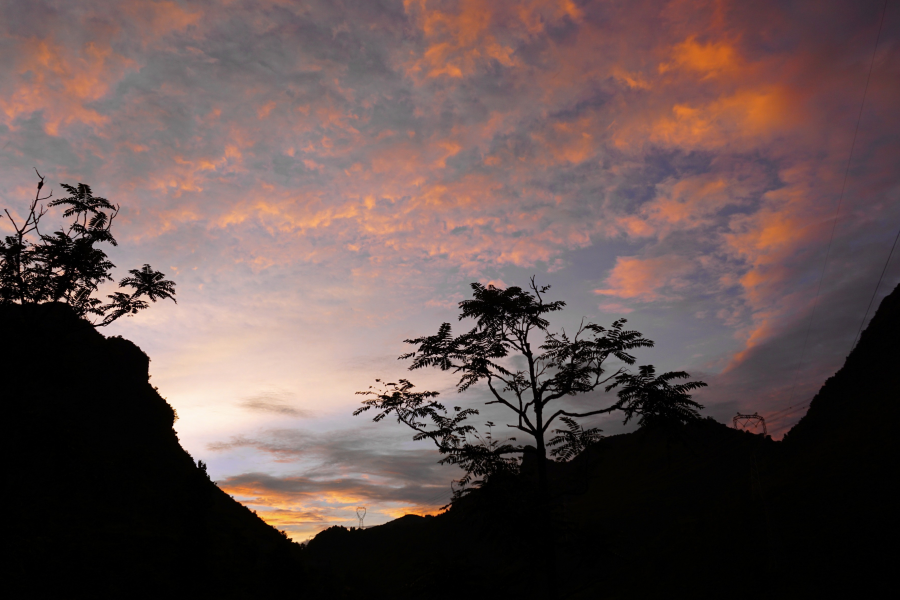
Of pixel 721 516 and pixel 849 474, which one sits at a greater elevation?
pixel 849 474

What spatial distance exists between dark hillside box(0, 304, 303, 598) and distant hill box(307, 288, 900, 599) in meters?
9.23

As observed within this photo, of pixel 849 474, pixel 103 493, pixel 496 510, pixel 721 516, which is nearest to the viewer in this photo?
pixel 103 493

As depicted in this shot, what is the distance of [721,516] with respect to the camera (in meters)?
55.5

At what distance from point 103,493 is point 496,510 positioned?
995cm

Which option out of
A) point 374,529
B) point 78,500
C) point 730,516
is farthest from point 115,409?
point 374,529

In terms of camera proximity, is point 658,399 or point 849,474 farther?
point 849,474

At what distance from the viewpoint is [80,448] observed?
35.1 ft

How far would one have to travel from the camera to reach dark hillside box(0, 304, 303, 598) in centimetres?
989

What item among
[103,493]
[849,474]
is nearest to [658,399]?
[103,493]

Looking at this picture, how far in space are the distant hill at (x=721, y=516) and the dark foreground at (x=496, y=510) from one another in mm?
137

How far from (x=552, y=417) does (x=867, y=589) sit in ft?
88.0

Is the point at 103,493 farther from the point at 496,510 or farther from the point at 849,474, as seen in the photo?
the point at 849,474

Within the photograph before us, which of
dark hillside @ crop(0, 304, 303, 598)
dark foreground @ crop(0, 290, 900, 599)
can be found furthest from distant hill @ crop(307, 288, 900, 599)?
dark hillside @ crop(0, 304, 303, 598)

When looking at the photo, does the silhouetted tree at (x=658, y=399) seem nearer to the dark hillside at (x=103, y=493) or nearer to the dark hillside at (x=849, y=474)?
the dark hillside at (x=103, y=493)
